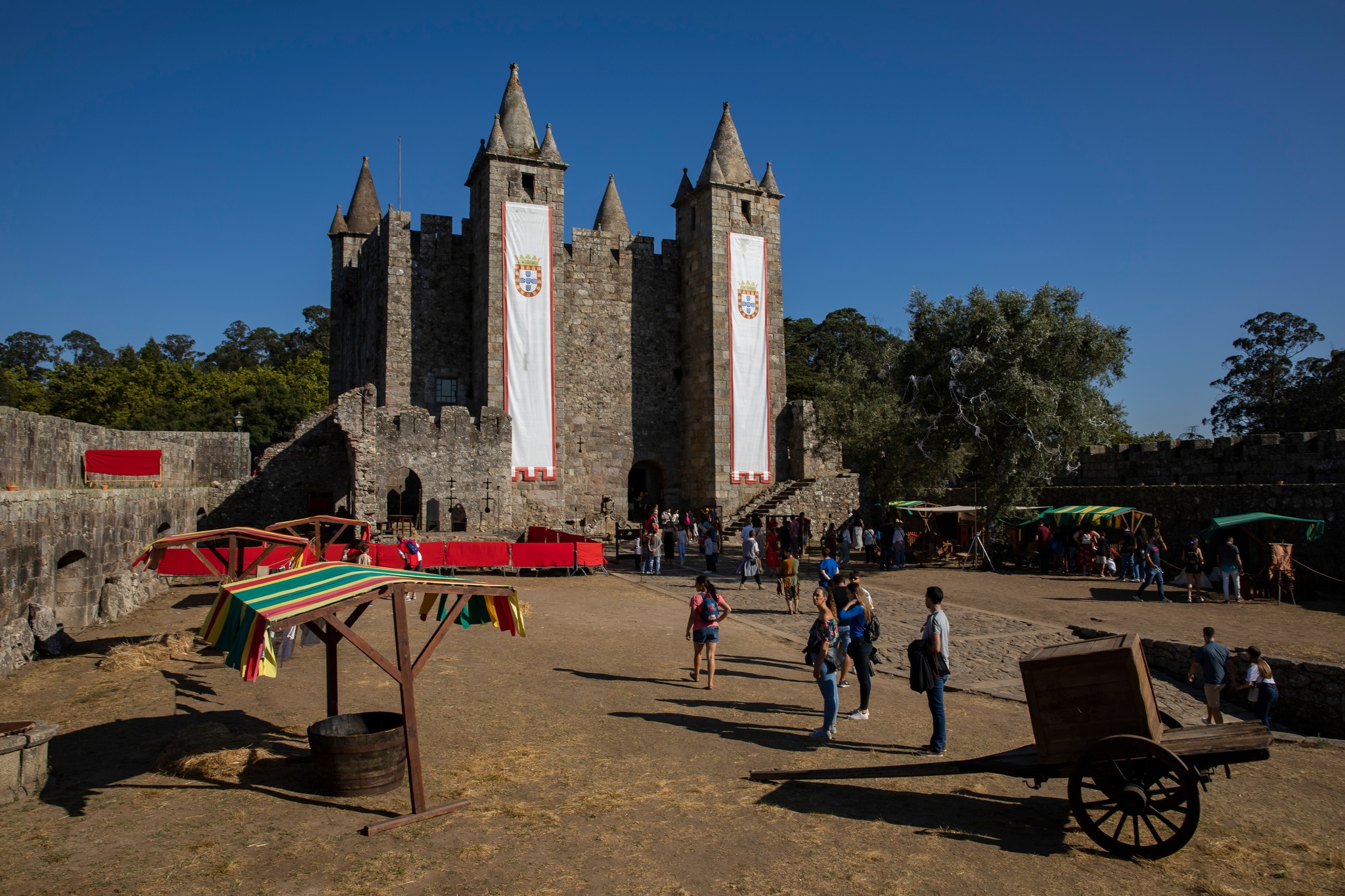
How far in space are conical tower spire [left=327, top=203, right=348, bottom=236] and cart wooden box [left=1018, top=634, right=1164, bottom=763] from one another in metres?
33.4

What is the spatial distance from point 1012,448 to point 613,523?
13830 mm

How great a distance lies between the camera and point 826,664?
7641 mm

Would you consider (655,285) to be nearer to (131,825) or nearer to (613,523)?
(613,523)

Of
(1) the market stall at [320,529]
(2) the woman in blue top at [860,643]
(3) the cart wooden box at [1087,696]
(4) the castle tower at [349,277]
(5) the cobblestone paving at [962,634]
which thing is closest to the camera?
(3) the cart wooden box at [1087,696]

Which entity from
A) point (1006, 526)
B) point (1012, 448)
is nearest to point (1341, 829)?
point (1012, 448)

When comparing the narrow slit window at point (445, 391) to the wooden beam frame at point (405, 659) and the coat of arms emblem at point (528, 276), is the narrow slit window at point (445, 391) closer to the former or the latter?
the coat of arms emblem at point (528, 276)

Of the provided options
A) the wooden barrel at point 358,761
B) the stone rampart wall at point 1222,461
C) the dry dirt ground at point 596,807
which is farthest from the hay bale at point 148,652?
the stone rampart wall at point 1222,461

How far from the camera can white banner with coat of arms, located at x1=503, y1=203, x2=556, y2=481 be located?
88.5 ft

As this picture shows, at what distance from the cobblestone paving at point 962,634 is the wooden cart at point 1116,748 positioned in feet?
12.3

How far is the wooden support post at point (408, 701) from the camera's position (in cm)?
581

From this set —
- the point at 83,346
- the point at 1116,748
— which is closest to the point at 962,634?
the point at 1116,748

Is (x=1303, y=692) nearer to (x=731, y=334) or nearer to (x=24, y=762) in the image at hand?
(x=24, y=762)

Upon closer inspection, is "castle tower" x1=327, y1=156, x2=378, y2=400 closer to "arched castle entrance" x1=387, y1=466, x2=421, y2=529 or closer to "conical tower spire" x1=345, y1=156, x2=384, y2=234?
"conical tower spire" x1=345, y1=156, x2=384, y2=234

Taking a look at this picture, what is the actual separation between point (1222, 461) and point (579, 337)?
66.3ft
